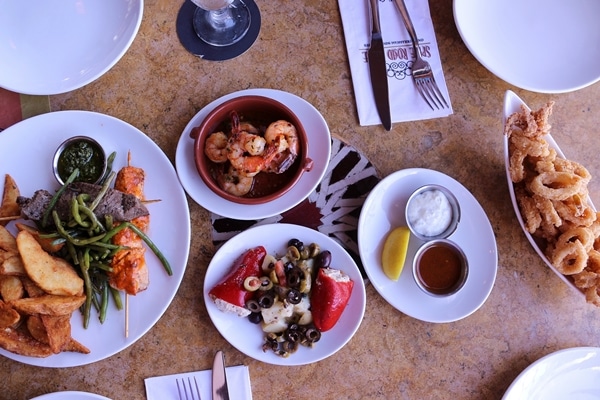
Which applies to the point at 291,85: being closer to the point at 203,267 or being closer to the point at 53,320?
the point at 203,267

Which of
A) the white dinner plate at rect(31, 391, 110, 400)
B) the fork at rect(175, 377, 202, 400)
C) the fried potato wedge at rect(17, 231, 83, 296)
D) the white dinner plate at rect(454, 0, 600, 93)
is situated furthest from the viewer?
the white dinner plate at rect(454, 0, 600, 93)

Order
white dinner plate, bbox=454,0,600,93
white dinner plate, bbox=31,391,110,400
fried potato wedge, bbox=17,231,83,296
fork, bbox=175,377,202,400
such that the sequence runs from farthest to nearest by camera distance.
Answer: white dinner plate, bbox=454,0,600,93
fork, bbox=175,377,202,400
white dinner plate, bbox=31,391,110,400
fried potato wedge, bbox=17,231,83,296

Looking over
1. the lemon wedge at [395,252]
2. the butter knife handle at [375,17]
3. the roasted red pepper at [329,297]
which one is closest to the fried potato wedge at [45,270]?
the roasted red pepper at [329,297]

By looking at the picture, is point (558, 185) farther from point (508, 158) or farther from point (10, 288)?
point (10, 288)

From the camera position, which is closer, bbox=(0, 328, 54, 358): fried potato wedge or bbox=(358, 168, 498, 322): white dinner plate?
bbox=(0, 328, 54, 358): fried potato wedge

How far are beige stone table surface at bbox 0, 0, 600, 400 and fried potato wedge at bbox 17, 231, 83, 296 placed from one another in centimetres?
36

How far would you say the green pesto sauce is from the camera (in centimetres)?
188

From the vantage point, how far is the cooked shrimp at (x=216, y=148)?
1.87 metres

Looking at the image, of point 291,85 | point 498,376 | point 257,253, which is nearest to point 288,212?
point 257,253

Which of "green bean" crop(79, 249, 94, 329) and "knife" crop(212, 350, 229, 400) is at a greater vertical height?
"green bean" crop(79, 249, 94, 329)

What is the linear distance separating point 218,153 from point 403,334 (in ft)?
3.22

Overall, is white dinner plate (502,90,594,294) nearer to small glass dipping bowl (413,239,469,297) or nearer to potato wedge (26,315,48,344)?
small glass dipping bowl (413,239,469,297)

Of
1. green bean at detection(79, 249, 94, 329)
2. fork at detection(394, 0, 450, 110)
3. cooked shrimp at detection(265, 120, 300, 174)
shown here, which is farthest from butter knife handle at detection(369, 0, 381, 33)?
green bean at detection(79, 249, 94, 329)

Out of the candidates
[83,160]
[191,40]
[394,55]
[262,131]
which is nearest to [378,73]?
[394,55]
